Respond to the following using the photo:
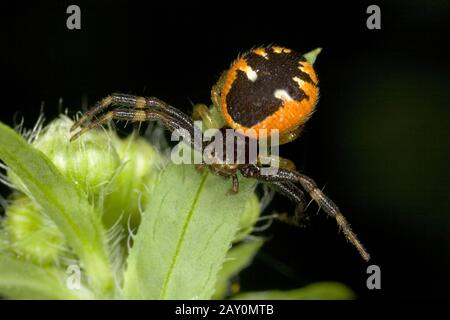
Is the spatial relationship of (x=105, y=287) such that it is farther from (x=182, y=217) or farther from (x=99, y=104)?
(x=99, y=104)

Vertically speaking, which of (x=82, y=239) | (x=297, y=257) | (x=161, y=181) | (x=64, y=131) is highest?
(x=64, y=131)

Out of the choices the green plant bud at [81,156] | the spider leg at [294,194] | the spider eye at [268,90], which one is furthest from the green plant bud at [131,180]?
the spider leg at [294,194]

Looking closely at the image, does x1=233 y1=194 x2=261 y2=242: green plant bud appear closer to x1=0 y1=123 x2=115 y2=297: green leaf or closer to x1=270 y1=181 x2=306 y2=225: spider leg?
x1=270 y1=181 x2=306 y2=225: spider leg

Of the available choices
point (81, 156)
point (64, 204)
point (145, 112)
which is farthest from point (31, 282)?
point (145, 112)

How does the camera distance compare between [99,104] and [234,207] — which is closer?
[234,207]

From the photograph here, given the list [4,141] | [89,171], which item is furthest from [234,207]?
[4,141]

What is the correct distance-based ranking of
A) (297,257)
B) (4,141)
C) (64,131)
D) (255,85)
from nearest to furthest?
(4,141) < (64,131) < (255,85) < (297,257)

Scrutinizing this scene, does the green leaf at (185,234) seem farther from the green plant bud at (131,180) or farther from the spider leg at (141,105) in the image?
the spider leg at (141,105)
